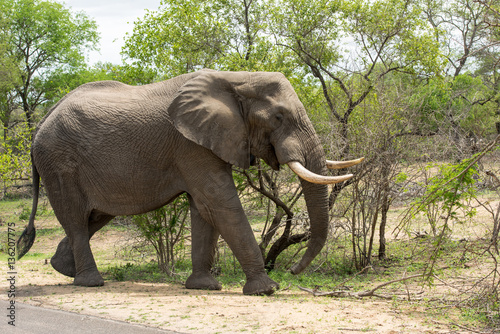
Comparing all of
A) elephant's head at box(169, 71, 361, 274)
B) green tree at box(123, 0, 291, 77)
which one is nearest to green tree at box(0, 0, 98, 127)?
green tree at box(123, 0, 291, 77)

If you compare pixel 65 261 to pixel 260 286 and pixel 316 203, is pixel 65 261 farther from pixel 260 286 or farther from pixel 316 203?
pixel 316 203

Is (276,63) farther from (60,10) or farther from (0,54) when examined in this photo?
(60,10)

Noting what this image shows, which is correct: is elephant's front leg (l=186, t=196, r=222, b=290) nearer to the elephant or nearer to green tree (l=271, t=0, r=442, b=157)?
the elephant

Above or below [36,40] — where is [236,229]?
below

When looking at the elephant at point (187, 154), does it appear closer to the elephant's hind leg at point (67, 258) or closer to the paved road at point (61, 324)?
the elephant's hind leg at point (67, 258)

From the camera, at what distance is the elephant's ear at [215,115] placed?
792 centimetres

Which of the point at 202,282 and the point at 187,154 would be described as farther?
the point at 202,282

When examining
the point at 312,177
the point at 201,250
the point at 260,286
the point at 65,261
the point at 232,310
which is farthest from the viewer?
the point at 65,261

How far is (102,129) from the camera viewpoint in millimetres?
8562

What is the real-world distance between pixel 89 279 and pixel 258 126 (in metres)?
3.60

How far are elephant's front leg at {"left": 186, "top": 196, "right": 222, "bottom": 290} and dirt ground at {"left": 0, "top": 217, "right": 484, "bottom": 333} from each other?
0.82 ft

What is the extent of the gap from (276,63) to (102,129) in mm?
5507

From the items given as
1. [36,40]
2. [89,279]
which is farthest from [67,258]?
[36,40]

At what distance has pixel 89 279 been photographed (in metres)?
8.79
